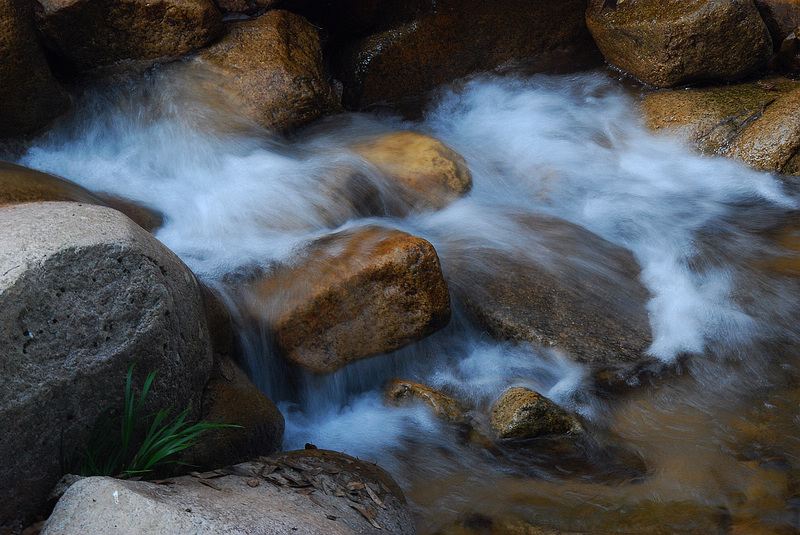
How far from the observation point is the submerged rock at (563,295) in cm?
414

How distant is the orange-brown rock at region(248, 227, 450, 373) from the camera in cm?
392

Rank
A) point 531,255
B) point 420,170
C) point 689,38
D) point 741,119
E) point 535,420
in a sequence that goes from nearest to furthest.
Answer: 1. point 535,420
2. point 531,255
3. point 420,170
4. point 741,119
5. point 689,38

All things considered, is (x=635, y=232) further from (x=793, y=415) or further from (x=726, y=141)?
(x=793, y=415)

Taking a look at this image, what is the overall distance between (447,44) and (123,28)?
3337 millimetres

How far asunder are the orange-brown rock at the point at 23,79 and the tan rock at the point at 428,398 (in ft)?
12.6

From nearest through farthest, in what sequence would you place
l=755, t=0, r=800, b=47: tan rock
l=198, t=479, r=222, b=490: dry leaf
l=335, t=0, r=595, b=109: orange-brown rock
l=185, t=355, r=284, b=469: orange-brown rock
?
l=198, t=479, r=222, b=490: dry leaf < l=185, t=355, r=284, b=469: orange-brown rock < l=755, t=0, r=800, b=47: tan rock < l=335, t=0, r=595, b=109: orange-brown rock

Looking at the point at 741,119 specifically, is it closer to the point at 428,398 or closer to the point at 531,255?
the point at 531,255

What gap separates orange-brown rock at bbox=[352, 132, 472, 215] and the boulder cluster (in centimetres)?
2

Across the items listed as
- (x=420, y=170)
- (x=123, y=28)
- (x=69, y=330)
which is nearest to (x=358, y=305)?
(x=69, y=330)

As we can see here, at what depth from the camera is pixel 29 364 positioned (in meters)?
2.41

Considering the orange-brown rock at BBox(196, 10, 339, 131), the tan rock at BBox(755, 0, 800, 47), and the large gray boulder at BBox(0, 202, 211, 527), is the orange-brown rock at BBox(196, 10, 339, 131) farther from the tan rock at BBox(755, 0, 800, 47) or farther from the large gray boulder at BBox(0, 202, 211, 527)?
the tan rock at BBox(755, 0, 800, 47)

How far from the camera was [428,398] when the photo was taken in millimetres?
3777

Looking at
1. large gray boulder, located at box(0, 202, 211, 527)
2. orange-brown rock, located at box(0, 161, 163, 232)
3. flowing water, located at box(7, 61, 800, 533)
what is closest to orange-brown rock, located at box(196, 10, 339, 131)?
flowing water, located at box(7, 61, 800, 533)

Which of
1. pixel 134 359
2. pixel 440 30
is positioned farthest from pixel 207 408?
pixel 440 30
